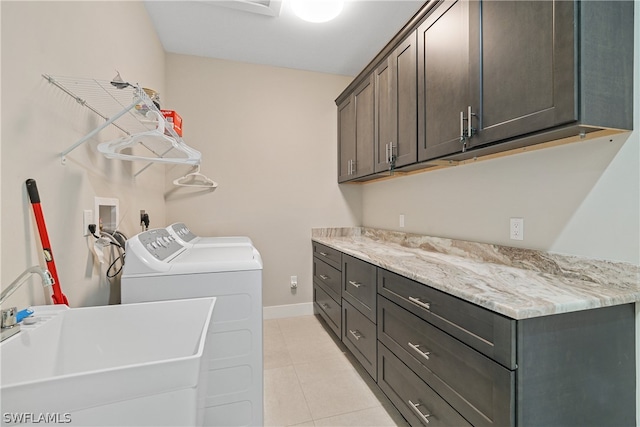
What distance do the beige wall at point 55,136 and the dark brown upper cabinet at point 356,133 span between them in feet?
5.82

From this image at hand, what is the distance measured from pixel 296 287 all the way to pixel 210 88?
227 centimetres

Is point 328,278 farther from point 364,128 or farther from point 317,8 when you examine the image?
point 317,8

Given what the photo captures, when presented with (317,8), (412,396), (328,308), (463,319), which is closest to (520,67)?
(463,319)

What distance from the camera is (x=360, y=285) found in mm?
1889

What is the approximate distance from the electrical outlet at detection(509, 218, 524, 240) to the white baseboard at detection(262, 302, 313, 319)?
217 cm

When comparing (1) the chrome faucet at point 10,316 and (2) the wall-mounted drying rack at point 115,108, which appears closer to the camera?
(1) the chrome faucet at point 10,316

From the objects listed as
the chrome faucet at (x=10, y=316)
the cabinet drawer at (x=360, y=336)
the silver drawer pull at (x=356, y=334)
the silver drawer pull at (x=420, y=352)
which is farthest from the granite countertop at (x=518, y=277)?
the chrome faucet at (x=10, y=316)

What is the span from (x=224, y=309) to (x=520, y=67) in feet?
5.44

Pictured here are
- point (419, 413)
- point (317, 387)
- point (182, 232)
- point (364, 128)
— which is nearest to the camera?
point (419, 413)

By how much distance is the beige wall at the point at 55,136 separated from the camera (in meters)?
0.82

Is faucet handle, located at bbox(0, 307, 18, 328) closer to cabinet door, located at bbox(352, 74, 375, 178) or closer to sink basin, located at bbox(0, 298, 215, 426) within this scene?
sink basin, located at bbox(0, 298, 215, 426)

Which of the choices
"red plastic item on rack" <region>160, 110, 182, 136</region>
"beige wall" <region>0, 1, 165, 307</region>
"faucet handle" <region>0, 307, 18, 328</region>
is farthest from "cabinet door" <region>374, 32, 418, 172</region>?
"faucet handle" <region>0, 307, 18, 328</region>

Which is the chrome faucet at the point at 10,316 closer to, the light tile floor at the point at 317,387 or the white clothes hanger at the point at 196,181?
the light tile floor at the point at 317,387

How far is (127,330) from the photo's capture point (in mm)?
953
